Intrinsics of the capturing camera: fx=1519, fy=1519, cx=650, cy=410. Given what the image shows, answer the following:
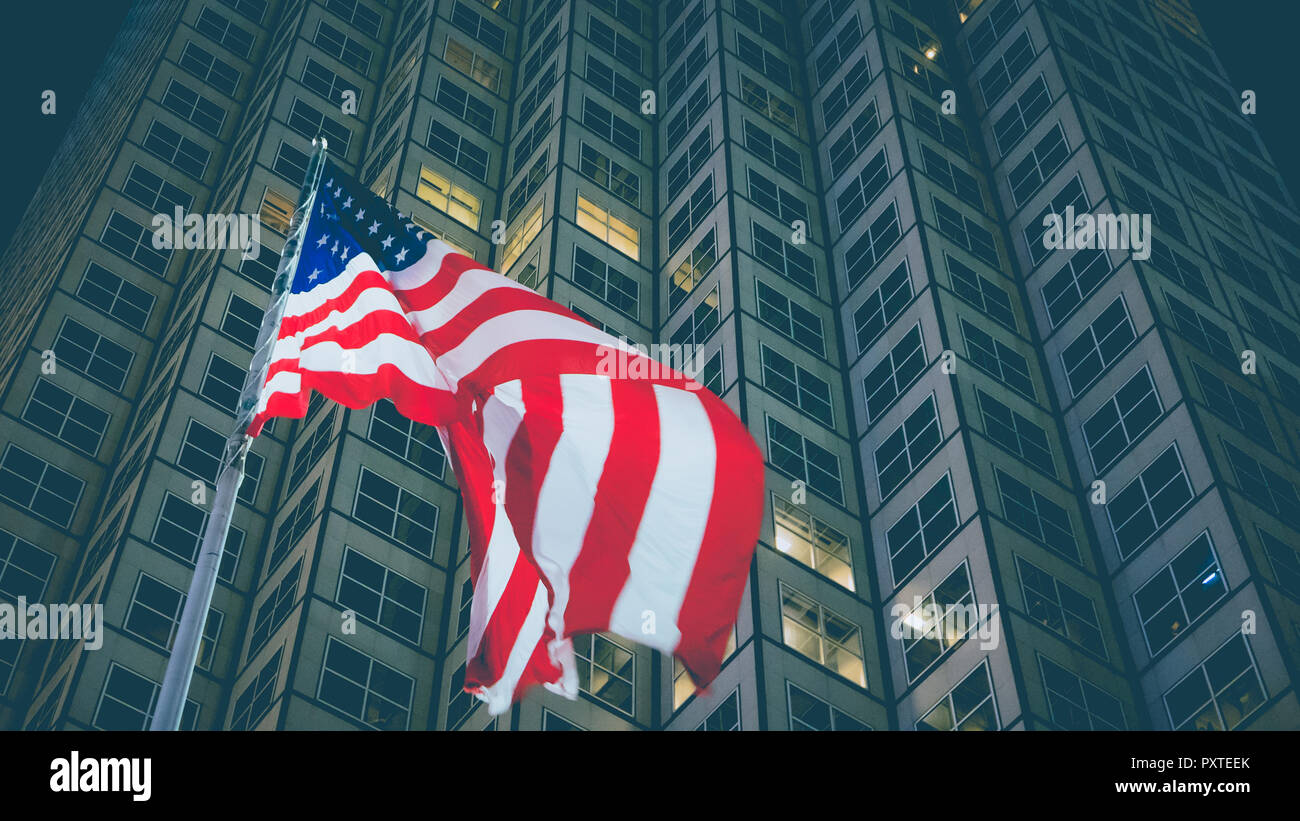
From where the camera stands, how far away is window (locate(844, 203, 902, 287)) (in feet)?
198

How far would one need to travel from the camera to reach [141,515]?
4672 centimetres

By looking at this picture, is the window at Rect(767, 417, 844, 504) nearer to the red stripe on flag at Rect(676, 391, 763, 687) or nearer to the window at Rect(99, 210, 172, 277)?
the window at Rect(99, 210, 172, 277)

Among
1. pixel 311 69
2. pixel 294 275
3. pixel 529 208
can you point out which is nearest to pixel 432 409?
pixel 294 275

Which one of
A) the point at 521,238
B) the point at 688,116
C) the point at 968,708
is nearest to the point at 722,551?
the point at 968,708

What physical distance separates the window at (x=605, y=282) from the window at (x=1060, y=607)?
20204 mm

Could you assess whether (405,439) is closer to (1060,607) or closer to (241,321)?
(241,321)

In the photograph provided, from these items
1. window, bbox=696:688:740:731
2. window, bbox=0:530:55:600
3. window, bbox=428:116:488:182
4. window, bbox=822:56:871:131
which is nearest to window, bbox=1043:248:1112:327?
window, bbox=822:56:871:131

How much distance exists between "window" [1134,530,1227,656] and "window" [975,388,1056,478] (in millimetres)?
6083

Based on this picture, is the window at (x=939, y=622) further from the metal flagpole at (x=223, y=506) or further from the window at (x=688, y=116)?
the window at (x=688, y=116)

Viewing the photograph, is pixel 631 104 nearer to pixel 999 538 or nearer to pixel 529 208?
pixel 529 208

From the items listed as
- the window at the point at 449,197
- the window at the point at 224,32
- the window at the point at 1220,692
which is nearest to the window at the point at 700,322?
the window at the point at 449,197

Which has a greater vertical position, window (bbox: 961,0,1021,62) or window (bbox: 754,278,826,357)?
window (bbox: 961,0,1021,62)

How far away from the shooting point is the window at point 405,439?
50344 mm

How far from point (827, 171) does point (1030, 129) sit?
9022 mm
